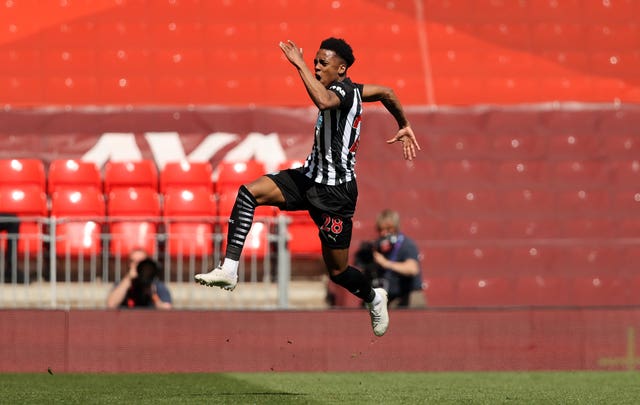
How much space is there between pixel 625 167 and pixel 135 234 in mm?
5845

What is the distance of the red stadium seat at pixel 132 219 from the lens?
11.8 metres

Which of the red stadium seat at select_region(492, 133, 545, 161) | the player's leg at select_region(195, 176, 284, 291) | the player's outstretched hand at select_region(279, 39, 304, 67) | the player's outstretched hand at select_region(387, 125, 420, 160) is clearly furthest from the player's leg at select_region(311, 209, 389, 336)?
the red stadium seat at select_region(492, 133, 545, 161)

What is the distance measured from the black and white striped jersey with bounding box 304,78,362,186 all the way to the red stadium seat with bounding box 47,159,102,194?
619 cm

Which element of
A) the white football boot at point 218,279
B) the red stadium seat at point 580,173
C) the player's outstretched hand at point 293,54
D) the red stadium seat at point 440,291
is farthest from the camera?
the red stadium seat at point 580,173

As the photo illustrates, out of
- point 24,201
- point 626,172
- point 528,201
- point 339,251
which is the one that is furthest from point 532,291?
point 339,251

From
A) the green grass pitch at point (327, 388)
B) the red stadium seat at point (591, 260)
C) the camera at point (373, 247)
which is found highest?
the camera at point (373, 247)

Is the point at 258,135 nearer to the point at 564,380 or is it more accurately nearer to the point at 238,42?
the point at 238,42

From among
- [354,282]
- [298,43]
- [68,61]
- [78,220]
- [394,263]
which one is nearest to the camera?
[354,282]

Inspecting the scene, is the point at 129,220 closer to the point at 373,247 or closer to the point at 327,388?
the point at 373,247

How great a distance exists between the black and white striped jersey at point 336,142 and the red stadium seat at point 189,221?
157 inches

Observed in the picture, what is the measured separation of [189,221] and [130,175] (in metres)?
1.38

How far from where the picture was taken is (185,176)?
13.3 m

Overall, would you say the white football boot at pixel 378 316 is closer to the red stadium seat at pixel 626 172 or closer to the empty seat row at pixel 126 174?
the empty seat row at pixel 126 174

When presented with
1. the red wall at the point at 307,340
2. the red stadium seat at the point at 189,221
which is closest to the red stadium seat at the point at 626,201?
the red wall at the point at 307,340
